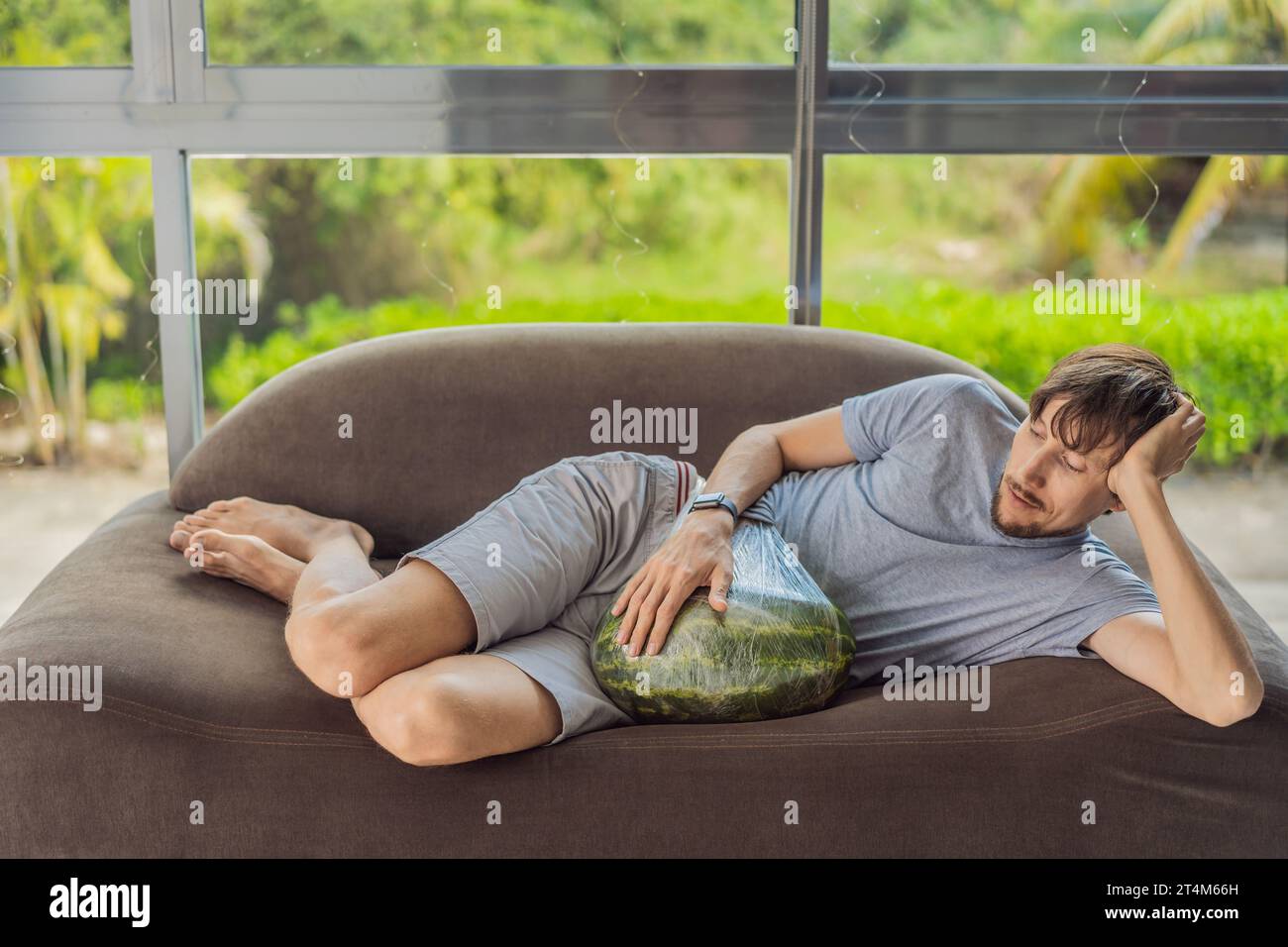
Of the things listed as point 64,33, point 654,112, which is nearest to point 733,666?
point 654,112

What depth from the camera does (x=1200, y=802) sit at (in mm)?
1609

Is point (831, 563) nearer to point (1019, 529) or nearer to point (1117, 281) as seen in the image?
point (1019, 529)

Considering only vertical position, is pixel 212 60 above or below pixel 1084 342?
A: above

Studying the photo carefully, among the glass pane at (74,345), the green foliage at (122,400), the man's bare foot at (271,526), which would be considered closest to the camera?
the man's bare foot at (271,526)

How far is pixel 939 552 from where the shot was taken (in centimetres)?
184

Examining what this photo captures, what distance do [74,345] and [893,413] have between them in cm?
227

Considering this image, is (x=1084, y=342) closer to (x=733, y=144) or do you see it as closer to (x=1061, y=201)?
(x=1061, y=201)

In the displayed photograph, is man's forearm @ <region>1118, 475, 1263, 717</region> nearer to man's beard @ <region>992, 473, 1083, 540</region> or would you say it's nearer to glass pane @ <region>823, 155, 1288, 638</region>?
man's beard @ <region>992, 473, 1083, 540</region>

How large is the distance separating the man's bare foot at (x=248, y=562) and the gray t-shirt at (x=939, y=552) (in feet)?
2.64

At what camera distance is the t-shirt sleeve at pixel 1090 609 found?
1.70m

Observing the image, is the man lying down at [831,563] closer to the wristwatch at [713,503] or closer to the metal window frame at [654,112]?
the wristwatch at [713,503]

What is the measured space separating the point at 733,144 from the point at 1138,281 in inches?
49.8

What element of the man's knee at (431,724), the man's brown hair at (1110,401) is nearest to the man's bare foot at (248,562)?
the man's knee at (431,724)
